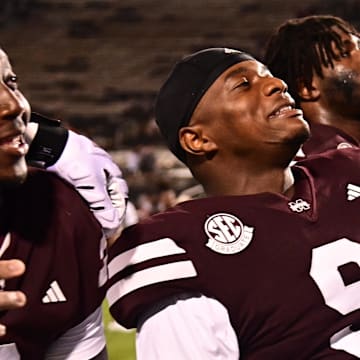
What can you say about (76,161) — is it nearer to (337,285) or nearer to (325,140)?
(337,285)

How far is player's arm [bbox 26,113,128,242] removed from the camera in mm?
1462

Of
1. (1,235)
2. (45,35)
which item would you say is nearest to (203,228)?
(1,235)

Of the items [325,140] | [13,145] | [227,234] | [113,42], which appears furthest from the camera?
[113,42]

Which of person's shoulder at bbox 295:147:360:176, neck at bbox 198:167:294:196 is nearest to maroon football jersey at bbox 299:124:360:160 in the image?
person's shoulder at bbox 295:147:360:176

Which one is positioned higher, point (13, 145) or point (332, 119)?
point (13, 145)

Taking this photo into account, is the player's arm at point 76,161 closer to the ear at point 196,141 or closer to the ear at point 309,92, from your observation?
the ear at point 196,141

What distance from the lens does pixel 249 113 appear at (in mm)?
1463

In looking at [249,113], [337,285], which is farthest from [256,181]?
[337,285]

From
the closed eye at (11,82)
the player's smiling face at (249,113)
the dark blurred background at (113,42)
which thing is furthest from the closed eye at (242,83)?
the dark blurred background at (113,42)

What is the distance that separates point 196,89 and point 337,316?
1.45 feet

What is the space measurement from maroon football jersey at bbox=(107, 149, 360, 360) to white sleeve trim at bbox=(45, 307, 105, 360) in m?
0.15

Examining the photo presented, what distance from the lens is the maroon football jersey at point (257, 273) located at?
4.41 ft

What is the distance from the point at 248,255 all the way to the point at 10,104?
42cm

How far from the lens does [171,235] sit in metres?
1.36
